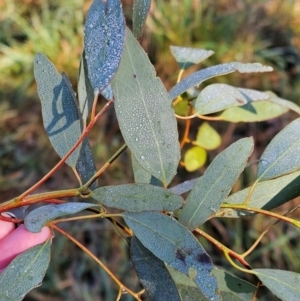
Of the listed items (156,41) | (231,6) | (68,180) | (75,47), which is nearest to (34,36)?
(75,47)

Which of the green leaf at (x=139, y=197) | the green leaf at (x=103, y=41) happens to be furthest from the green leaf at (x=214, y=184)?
the green leaf at (x=103, y=41)

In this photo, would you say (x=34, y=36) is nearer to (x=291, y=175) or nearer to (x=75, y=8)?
(x=75, y=8)

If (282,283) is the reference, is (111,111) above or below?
below

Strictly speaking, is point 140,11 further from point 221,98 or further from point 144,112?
point 221,98

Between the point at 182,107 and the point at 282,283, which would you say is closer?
the point at 282,283

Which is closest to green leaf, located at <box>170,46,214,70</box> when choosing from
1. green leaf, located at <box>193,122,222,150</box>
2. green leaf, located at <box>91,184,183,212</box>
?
green leaf, located at <box>193,122,222,150</box>

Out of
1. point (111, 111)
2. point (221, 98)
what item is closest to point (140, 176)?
point (221, 98)
